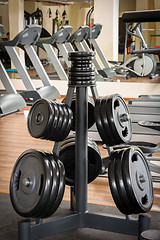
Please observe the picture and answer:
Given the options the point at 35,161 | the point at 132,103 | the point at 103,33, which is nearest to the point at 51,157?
the point at 35,161

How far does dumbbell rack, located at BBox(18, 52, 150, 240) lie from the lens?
5.95 ft

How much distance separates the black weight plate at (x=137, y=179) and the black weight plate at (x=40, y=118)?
1.21ft

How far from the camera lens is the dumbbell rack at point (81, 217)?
181 centimetres

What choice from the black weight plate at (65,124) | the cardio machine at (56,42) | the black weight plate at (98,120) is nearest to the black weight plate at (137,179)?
the black weight plate at (98,120)

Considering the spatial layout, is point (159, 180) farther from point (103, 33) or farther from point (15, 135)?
point (103, 33)

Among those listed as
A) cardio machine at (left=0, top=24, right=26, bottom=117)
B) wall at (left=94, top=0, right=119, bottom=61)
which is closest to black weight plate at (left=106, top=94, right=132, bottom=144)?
cardio machine at (left=0, top=24, right=26, bottom=117)

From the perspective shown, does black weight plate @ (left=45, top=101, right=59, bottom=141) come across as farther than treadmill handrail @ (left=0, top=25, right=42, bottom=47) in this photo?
No

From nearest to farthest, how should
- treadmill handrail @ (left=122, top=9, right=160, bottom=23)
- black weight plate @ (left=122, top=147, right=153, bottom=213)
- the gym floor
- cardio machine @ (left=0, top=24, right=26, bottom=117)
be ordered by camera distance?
treadmill handrail @ (left=122, top=9, right=160, bottom=23) → black weight plate @ (left=122, top=147, right=153, bottom=213) → the gym floor → cardio machine @ (left=0, top=24, right=26, bottom=117)

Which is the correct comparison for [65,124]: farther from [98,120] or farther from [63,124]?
[98,120]

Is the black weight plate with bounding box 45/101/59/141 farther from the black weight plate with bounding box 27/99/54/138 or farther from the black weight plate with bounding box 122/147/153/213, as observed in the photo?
the black weight plate with bounding box 122/147/153/213

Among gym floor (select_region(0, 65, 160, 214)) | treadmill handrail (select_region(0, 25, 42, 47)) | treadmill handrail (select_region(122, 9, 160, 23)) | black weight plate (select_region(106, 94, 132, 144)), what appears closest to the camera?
treadmill handrail (select_region(122, 9, 160, 23))

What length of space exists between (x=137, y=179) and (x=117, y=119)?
0.94 feet

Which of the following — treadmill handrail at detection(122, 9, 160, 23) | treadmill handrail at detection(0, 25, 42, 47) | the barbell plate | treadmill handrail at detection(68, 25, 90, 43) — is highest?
treadmill handrail at detection(68, 25, 90, 43)

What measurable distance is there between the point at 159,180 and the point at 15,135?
6.43ft
